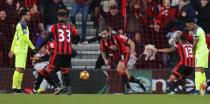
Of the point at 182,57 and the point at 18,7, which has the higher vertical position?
the point at 18,7

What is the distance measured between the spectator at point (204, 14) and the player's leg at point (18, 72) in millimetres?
5468

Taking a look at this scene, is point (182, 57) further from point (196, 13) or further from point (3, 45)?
point (3, 45)

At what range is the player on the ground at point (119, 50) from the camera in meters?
16.9

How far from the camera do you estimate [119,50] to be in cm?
1712

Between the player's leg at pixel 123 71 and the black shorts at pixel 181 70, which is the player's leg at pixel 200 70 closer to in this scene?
the black shorts at pixel 181 70

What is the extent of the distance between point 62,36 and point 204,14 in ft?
18.0

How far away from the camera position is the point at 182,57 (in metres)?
16.1

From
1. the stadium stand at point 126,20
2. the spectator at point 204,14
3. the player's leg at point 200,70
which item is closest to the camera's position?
the player's leg at point 200,70

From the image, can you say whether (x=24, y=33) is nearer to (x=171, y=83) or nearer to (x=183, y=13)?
(x=171, y=83)

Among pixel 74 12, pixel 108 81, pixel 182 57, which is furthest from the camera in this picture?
pixel 74 12

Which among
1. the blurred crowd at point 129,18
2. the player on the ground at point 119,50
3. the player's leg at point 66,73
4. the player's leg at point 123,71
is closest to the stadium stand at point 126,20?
the blurred crowd at point 129,18

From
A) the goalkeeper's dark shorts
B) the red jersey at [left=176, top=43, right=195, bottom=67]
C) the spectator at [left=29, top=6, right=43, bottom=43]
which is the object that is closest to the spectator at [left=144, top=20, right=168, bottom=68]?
the red jersey at [left=176, top=43, right=195, bottom=67]

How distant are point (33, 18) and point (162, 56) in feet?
12.4
